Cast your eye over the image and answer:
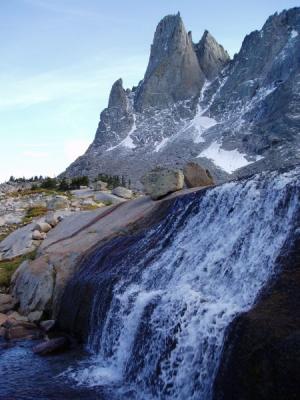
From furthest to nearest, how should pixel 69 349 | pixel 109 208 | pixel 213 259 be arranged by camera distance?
pixel 109 208, pixel 69 349, pixel 213 259

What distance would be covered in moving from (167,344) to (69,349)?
868 centimetres

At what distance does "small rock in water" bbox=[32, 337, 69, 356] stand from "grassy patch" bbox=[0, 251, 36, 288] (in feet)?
45.8

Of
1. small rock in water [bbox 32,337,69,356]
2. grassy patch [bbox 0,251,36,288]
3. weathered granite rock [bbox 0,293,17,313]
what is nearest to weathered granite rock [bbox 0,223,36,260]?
grassy patch [bbox 0,251,36,288]

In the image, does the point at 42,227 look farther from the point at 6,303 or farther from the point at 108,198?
the point at 108,198

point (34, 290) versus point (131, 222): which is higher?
point (131, 222)

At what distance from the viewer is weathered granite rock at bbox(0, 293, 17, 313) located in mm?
31625

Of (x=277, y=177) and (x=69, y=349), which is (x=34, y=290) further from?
(x=277, y=177)

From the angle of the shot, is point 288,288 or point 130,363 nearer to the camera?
point 288,288

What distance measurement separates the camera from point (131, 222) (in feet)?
103

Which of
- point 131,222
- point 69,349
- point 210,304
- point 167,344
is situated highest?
point 131,222

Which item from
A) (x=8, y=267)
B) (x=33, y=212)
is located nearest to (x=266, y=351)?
(x=8, y=267)

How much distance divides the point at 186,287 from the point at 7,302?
17.7 meters

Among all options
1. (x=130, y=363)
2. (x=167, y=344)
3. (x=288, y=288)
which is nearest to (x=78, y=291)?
(x=130, y=363)

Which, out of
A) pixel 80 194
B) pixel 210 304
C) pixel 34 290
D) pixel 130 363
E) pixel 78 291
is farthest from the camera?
pixel 80 194
